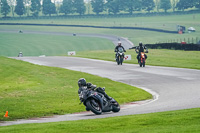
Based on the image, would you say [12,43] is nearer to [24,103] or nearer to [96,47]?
[96,47]

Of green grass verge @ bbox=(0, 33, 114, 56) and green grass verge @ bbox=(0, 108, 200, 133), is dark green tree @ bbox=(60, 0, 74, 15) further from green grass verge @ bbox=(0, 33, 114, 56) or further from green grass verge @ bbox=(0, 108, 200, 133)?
green grass verge @ bbox=(0, 108, 200, 133)

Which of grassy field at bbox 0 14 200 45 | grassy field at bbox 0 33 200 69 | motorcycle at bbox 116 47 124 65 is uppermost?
motorcycle at bbox 116 47 124 65

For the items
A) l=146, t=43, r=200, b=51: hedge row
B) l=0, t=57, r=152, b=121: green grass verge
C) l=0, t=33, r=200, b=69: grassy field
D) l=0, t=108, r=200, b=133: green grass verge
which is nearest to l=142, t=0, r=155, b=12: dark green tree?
l=0, t=33, r=200, b=69: grassy field

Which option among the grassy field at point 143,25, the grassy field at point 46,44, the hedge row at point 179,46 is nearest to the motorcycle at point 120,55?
the hedge row at point 179,46

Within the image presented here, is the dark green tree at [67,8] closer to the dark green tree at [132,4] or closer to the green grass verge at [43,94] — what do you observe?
the dark green tree at [132,4]

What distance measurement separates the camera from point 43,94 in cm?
1967

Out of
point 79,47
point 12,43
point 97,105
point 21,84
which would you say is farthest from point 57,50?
point 97,105

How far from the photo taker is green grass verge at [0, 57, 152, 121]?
53.7 ft

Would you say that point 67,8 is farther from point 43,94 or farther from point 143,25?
point 43,94

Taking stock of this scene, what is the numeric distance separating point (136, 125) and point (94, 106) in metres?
3.71

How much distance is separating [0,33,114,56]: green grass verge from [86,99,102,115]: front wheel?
7923cm

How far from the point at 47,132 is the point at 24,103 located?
6.50 meters

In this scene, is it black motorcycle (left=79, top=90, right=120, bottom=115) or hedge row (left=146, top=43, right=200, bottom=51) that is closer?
black motorcycle (left=79, top=90, right=120, bottom=115)

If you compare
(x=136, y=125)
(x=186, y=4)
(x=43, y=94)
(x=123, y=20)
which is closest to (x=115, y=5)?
(x=186, y=4)
